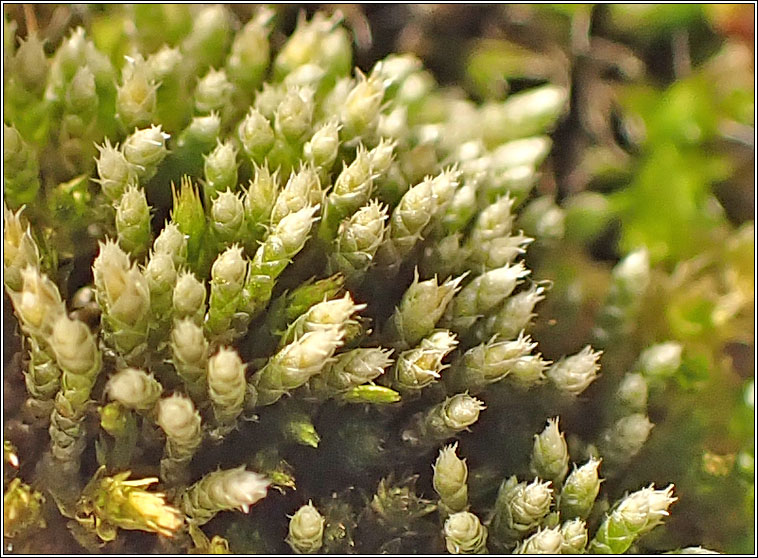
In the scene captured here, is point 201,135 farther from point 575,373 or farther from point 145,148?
point 575,373

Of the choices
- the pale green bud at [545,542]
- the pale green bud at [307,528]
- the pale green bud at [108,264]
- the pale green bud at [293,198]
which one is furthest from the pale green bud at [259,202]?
the pale green bud at [545,542]

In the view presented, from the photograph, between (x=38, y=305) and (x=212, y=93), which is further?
(x=212, y=93)

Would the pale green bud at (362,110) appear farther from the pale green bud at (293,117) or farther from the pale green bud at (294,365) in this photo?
the pale green bud at (294,365)

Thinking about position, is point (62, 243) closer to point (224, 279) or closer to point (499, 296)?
point (224, 279)

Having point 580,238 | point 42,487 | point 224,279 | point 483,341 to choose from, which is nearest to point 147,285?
point 224,279

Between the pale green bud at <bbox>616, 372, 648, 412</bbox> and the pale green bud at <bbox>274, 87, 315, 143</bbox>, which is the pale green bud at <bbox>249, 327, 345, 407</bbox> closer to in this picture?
the pale green bud at <bbox>274, 87, 315, 143</bbox>

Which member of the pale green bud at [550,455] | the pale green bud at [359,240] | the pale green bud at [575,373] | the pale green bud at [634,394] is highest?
the pale green bud at [359,240]

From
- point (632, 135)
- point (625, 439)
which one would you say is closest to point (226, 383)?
point (625, 439)
